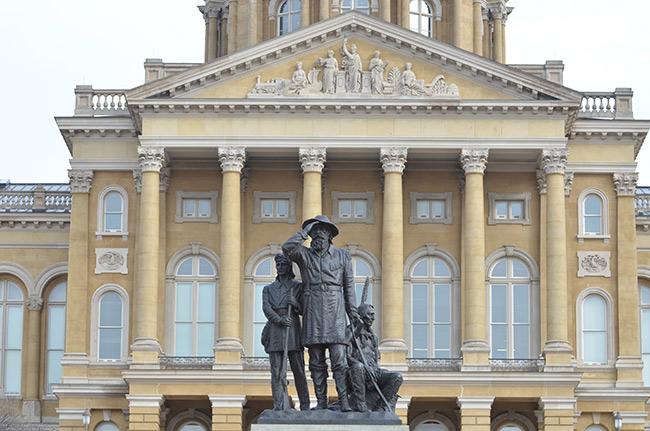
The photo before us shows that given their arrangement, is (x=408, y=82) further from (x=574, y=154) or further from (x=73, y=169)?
(x=73, y=169)

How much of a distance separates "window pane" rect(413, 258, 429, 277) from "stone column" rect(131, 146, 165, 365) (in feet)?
29.2

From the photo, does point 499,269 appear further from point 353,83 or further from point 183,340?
point 183,340

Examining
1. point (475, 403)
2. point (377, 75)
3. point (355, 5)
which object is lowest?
point (475, 403)

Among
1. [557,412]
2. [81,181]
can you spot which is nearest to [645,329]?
[557,412]

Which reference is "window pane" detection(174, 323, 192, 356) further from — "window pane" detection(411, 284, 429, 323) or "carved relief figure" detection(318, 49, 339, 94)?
"carved relief figure" detection(318, 49, 339, 94)

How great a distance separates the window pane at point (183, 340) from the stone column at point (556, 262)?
1197 centimetres

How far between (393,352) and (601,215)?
9284mm

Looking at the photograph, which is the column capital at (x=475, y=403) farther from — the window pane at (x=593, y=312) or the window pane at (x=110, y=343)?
the window pane at (x=110, y=343)

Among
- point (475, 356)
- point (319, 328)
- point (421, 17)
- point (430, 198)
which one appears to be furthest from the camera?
point (421, 17)

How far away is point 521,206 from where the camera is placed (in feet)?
190

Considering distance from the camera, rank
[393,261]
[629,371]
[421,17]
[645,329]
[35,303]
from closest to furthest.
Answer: [393,261] < [629,371] < [645,329] < [35,303] < [421,17]

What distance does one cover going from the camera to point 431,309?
57500 millimetres

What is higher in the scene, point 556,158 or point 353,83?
point 353,83

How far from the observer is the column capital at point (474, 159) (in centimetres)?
5547
